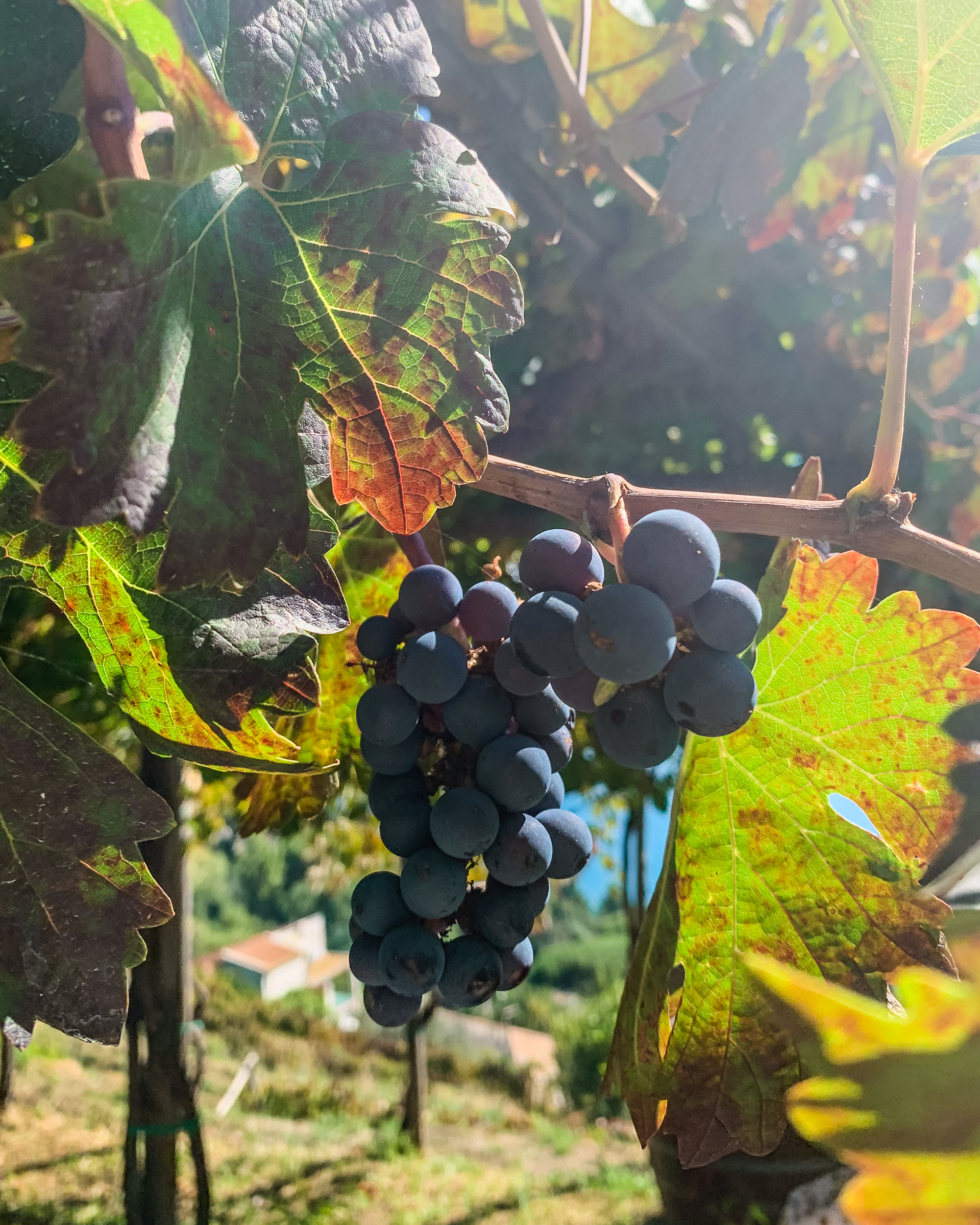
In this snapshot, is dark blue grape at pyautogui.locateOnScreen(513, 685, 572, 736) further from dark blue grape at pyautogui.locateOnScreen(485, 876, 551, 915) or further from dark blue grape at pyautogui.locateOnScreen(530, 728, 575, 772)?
dark blue grape at pyautogui.locateOnScreen(485, 876, 551, 915)

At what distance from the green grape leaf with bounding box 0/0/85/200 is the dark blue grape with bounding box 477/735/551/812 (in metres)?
0.51

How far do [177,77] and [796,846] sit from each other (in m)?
0.71

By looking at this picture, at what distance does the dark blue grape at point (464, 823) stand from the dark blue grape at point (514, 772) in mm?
15

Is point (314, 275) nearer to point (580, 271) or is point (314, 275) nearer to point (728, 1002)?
point (728, 1002)

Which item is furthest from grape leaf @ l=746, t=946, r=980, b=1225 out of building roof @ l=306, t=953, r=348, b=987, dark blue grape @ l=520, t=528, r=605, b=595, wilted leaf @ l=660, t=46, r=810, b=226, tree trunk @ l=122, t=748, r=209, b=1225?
building roof @ l=306, t=953, r=348, b=987

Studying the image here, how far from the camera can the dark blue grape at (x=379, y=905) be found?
66 centimetres

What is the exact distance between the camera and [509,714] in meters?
0.67

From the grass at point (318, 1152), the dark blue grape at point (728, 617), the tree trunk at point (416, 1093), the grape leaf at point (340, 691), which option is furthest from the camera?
the tree trunk at point (416, 1093)

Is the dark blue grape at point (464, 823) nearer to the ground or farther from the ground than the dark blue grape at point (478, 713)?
nearer to the ground

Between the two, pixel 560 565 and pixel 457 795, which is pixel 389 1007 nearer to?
pixel 457 795

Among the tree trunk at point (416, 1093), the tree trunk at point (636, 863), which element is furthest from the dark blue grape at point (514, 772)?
the tree trunk at point (416, 1093)

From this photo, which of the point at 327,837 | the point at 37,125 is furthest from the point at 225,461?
the point at 327,837

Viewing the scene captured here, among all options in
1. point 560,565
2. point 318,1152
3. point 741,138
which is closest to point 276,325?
point 560,565

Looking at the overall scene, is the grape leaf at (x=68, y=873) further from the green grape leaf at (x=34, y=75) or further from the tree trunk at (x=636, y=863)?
the tree trunk at (x=636, y=863)
